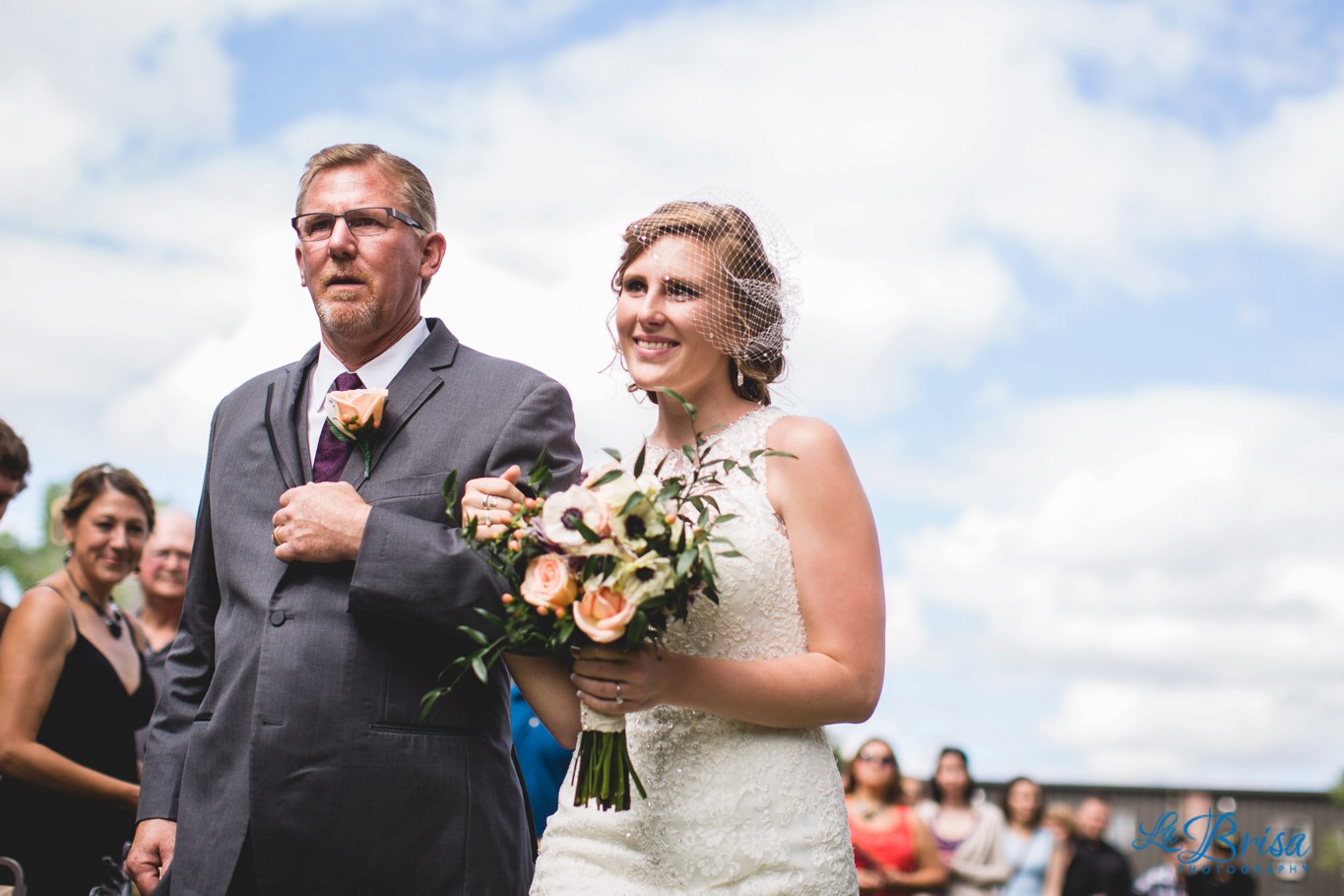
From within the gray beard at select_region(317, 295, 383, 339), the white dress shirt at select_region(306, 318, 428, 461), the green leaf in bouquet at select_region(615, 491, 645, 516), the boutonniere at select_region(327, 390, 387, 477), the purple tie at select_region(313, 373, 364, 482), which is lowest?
the green leaf in bouquet at select_region(615, 491, 645, 516)

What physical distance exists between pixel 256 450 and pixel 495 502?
943 millimetres

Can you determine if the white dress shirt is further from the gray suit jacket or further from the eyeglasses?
the eyeglasses

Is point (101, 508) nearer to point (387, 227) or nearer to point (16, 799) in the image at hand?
point (16, 799)

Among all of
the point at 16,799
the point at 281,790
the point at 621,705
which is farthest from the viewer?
the point at 16,799

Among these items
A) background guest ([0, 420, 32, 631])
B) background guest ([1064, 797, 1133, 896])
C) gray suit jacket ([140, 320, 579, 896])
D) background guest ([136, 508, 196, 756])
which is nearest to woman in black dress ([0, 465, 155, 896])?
background guest ([0, 420, 32, 631])

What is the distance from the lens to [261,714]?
307cm

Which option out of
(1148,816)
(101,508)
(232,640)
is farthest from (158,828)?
(1148,816)

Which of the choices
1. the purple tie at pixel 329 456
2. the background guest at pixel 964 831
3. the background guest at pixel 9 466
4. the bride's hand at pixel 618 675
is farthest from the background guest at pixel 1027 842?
the bride's hand at pixel 618 675

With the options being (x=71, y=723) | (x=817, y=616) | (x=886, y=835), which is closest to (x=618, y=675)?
(x=817, y=616)

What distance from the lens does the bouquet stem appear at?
9.25 ft

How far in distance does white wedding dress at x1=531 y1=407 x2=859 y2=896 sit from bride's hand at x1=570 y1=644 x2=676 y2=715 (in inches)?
16.6

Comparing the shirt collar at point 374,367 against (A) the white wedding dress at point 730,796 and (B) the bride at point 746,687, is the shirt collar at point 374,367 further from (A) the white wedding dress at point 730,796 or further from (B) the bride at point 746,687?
(A) the white wedding dress at point 730,796

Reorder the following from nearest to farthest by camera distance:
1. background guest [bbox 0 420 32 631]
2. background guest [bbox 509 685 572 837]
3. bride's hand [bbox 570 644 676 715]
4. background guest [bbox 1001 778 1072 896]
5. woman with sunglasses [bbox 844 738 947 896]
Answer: bride's hand [bbox 570 644 676 715] < background guest [bbox 0 420 32 631] < background guest [bbox 509 685 572 837] < woman with sunglasses [bbox 844 738 947 896] < background guest [bbox 1001 778 1072 896]

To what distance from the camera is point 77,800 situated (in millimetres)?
4824
